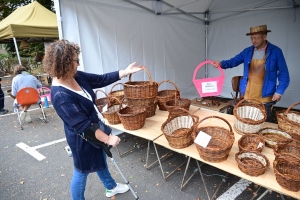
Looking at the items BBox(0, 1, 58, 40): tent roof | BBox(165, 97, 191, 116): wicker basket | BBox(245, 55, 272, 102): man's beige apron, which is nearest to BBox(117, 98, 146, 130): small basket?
BBox(165, 97, 191, 116): wicker basket

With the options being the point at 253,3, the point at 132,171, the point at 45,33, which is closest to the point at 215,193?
the point at 132,171

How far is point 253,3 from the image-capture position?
4398 millimetres

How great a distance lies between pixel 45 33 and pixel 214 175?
6.99 metres

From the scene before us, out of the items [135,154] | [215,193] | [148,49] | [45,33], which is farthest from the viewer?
[45,33]

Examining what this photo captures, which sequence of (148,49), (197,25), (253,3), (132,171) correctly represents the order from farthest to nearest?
(197,25) < (253,3) < (148,49) < (132,171)

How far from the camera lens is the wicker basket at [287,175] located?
4.04 feet

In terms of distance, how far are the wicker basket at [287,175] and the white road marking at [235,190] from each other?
2.29 feet

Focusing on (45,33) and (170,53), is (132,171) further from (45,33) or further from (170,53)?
(45,33)

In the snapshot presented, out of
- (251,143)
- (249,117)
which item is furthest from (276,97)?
(251,143)

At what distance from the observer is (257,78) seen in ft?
8.18

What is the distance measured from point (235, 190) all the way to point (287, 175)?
917mm

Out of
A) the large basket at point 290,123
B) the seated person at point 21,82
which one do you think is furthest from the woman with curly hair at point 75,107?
the seated person at point 21,82

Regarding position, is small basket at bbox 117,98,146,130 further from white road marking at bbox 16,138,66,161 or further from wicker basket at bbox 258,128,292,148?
white road marking at bbox 16,138,66,161

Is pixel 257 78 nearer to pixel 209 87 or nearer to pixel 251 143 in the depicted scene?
pixel 209 87
